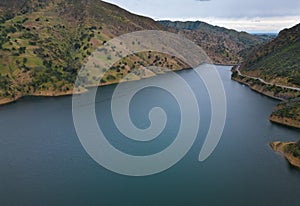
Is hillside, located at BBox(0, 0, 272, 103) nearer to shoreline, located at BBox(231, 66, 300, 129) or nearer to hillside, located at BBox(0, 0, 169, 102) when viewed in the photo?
hillside, located at BBox(0, 0, 169, 102)

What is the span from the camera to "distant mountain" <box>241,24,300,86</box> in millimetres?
124206

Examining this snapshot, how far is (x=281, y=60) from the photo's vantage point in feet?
485

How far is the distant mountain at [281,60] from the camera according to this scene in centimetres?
12421

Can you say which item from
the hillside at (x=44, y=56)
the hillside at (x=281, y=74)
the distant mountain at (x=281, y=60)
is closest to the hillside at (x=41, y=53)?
the hillside at (x=44, y=56)

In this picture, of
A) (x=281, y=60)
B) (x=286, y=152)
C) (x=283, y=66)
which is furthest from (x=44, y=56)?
(x=286, y=152)

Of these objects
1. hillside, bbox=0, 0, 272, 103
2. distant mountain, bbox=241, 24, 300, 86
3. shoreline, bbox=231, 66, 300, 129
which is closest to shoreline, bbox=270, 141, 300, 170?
shoreline, bbox=231, 66, 300, 129

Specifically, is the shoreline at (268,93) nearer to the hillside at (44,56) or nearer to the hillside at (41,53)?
the hillside at (44,56)

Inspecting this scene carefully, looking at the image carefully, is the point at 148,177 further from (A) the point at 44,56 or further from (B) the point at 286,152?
(A) the point at 44,56

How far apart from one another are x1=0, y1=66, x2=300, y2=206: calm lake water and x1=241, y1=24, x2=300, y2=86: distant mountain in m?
42.2

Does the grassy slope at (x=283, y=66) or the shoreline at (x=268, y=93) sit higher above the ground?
the grassy slope at (x=283, y=66)

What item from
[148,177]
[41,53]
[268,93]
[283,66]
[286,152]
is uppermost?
[283,66]

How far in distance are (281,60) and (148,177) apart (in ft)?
385

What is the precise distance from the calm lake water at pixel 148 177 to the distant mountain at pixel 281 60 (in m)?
42.2

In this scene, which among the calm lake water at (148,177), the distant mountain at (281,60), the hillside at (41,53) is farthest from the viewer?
the hillside at (41,53)
